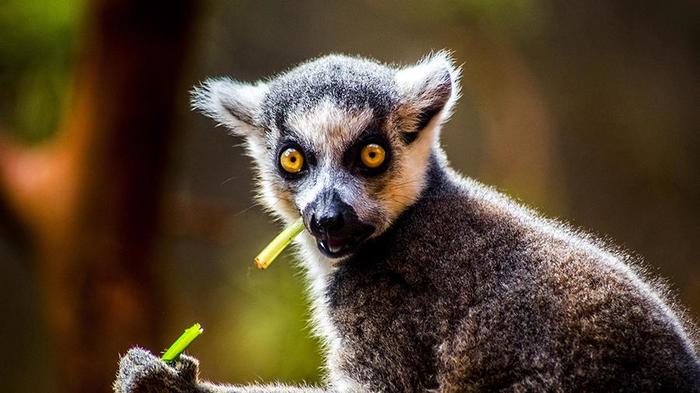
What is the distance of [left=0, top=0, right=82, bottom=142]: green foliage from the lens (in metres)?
6.20

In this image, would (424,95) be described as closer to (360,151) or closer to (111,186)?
(360,151)

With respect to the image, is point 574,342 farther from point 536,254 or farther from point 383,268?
point 383,268

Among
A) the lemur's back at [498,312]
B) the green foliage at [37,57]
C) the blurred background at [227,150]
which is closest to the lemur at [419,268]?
the lemur's back at [498,312]

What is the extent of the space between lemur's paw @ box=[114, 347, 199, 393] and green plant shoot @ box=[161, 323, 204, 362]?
0.03 m

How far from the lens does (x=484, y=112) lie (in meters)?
8.95

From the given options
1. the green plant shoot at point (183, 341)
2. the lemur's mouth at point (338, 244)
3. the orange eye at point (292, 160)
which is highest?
the orange eye at point (292, 160)

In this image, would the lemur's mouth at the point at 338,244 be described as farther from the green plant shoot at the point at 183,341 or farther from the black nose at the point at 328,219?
the green plant shoot at the point at 183,341

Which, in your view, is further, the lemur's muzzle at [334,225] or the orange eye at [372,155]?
the orange eye at [372,155]

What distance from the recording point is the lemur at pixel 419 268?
2848mm

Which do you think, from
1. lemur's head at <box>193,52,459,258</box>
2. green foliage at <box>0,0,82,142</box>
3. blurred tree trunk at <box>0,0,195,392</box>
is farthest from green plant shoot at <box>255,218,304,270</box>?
green foliage at <box>0,0,82,142</box>

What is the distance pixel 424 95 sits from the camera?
12.4 ft

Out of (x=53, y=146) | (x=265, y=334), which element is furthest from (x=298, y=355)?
(x=53, y=146)

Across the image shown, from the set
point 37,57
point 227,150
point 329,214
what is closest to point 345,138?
point 329,214

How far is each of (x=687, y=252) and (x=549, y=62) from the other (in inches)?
101
